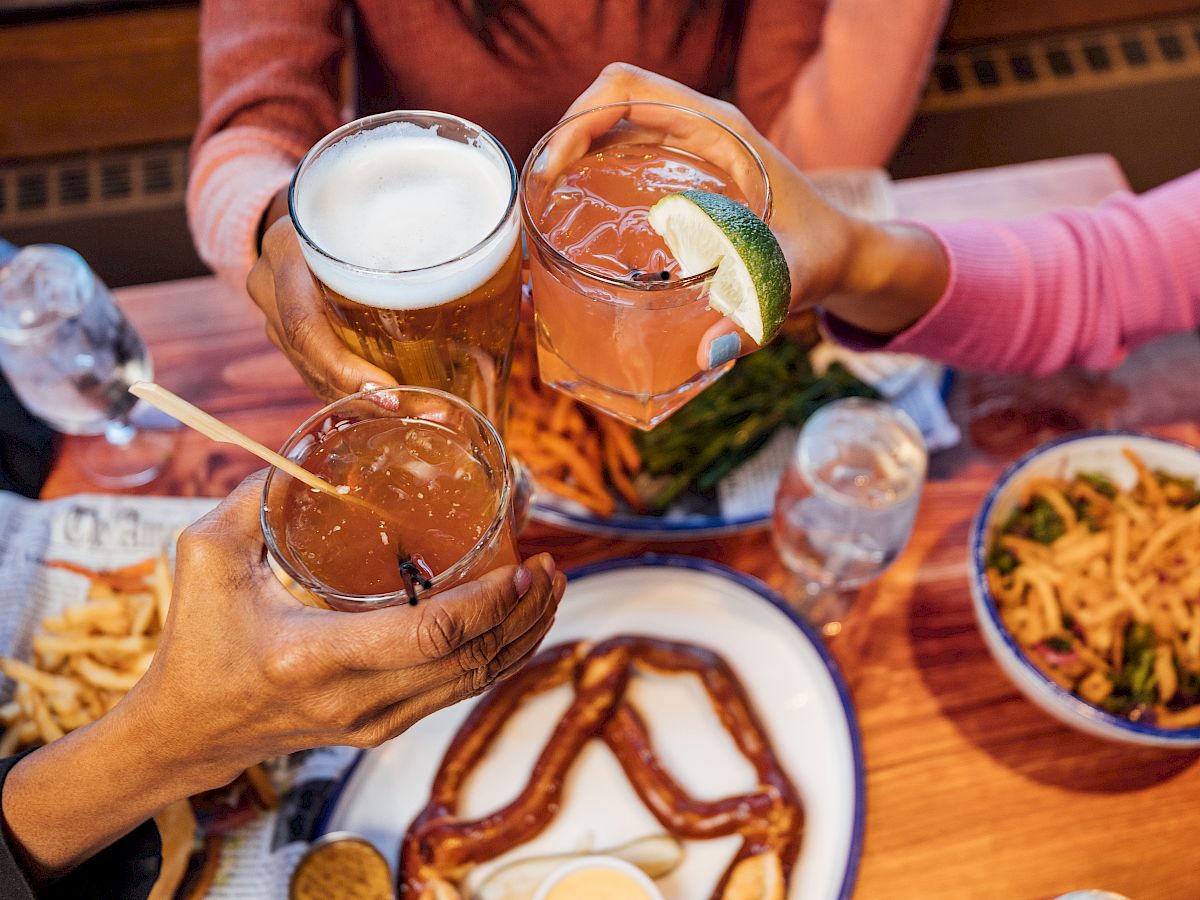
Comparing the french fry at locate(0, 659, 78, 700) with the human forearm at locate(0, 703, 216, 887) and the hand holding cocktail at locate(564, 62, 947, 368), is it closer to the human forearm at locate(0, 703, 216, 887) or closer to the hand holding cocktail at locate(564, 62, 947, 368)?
the human forearm at locate(0, 703, 216, 887)

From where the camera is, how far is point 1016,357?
6.40ft

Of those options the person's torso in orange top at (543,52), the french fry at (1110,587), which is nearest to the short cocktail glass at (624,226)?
the french fry at (1110,587)

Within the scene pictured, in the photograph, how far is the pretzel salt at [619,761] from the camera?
1562 mm

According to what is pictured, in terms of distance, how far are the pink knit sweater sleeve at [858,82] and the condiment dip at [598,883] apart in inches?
71.4

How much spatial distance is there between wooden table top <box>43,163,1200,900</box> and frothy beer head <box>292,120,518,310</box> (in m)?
0.79

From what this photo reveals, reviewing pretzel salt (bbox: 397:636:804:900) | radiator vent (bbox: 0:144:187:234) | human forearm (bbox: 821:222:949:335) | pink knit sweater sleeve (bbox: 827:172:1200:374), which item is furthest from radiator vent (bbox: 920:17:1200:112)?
pretzel salt (bbox: 397:636:804:900)

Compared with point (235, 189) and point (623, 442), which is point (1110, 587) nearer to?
point (623, 442)

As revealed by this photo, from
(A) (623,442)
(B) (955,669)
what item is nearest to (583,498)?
(A) (623,442)

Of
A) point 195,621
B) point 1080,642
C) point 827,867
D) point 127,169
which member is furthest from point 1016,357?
point 127,169

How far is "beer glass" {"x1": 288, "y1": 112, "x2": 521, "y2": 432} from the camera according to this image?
4.02 feet

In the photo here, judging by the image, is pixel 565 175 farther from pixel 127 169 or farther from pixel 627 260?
pixel 127 169

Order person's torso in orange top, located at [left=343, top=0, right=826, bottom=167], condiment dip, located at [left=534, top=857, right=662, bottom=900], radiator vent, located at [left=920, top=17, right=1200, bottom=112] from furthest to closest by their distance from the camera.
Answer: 1. radiator vent, located at [left=920, top=17, right=1200, bottom=112]
2. person's torso in orange top, located at [left=343, top=0, right=826, bottom=167]
3. condiment dip, located at [left=534, top=857, right=662, bottom=900]

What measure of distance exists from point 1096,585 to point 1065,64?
3318mm

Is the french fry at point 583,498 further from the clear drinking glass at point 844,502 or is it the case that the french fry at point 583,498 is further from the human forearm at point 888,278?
the human forearm at point 888,278
